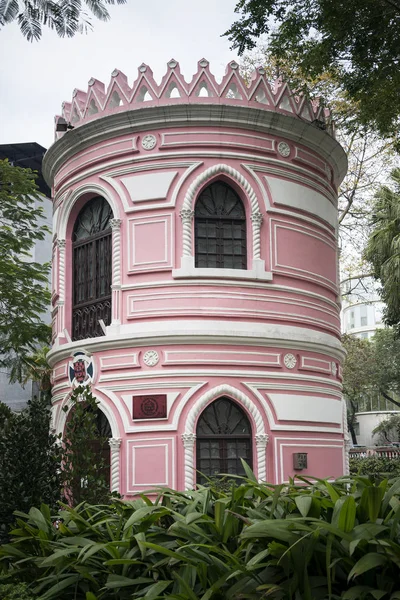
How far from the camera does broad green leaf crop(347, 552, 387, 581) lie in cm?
423

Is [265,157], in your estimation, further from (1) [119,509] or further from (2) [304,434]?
(1) [119,509]

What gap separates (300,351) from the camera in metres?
15.1

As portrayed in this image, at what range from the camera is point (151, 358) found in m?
14.3

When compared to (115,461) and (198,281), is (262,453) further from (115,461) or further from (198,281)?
(198,281)

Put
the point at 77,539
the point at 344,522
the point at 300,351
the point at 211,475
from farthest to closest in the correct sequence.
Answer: the point at 300,351 < the point at 211,475 < the point at 77,539 < the point at 344,522

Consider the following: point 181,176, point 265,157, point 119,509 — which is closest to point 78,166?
point 181,176

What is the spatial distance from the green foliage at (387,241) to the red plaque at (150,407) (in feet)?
34.4

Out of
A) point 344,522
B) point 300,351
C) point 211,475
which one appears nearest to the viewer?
point 344,522

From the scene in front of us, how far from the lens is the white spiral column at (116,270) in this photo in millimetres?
14676

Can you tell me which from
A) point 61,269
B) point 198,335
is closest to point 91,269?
point 61,269

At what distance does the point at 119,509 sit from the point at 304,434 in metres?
9.05

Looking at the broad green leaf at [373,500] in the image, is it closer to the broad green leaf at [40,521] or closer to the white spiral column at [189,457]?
the broad green leaf at [40,521]

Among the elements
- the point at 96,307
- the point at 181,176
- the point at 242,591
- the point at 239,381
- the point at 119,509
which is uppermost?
the point at 181,176

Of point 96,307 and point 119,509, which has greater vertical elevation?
point 96,307
